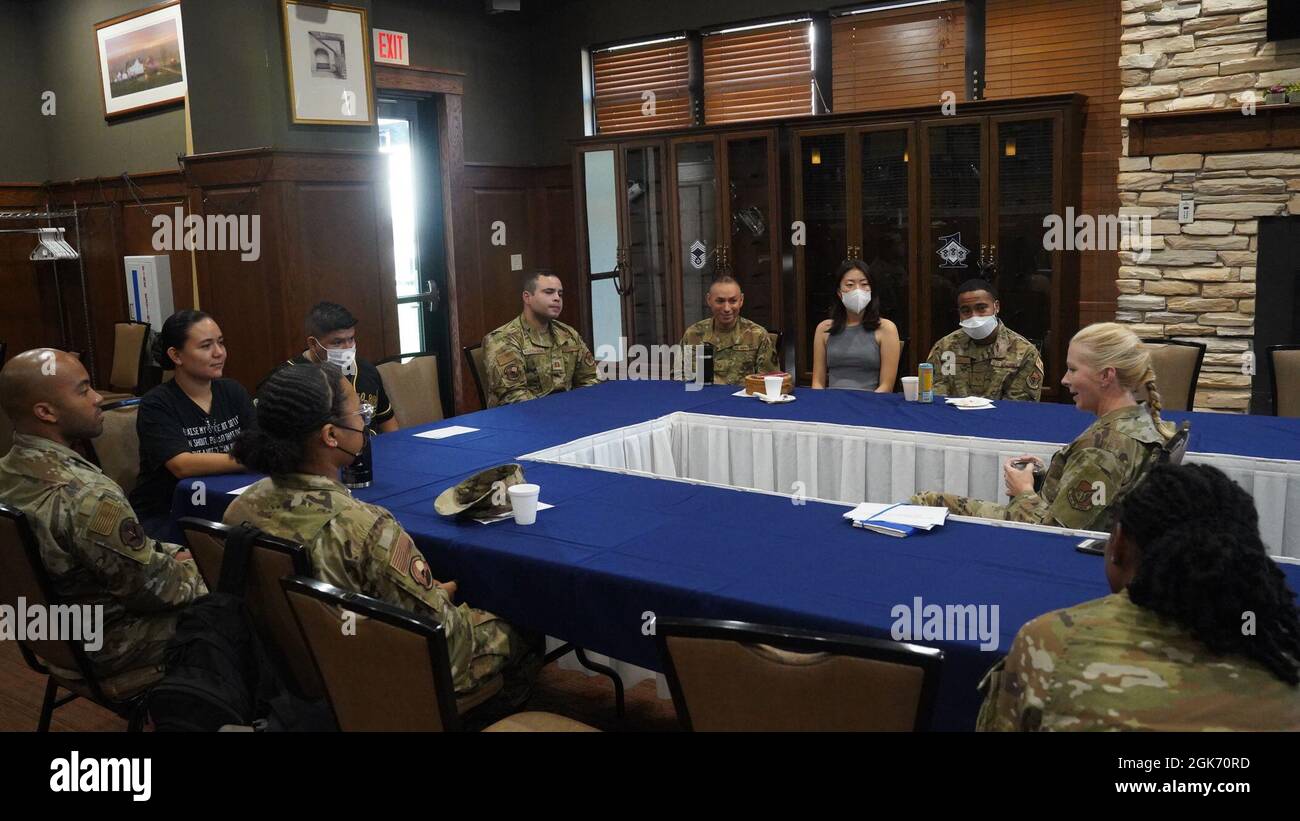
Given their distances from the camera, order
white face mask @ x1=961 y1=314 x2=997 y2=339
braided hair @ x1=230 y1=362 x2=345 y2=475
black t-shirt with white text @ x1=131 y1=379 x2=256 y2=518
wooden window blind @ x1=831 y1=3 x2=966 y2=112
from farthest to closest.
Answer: wooden window blind @ x1=831 y1=3 x2=966 y2=112 < white face mask @ x1=961 y1=314 x2=997 y2=339 < black t-shirt with white text @ x1=131 y1=379 x2=256 y2=518 < braided hair @ x1=230 y1=362 x2=345 y2=475

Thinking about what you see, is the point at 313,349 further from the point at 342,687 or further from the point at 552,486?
the point at 342,687

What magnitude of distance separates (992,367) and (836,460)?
1064 mm

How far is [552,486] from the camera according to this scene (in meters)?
3.13

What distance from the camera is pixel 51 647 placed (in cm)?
253

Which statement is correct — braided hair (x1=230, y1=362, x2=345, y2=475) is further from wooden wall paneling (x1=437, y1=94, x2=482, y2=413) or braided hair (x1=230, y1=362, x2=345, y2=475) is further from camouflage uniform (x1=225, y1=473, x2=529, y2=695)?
wooden wall paneling (x1=437, y1=94, x2=482, y2=413)

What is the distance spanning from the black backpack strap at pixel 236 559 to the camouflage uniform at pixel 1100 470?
187 centimetres

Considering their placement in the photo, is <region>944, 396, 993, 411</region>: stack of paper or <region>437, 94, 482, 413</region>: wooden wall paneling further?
<region>437, 94, 482, 413</region>: wooden wall paneling

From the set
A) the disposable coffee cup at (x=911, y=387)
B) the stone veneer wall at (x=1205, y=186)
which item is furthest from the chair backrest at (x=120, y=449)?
the stone veneer wall at (x=1205, y=186)

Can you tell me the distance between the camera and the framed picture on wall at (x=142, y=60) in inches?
242

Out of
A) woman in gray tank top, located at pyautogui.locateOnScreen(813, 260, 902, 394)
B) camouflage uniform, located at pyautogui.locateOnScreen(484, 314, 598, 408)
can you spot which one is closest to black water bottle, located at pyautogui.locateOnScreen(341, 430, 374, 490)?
camouflage uniform, located at pyautogui.locateOnScreen(484, 314, 598, 408)

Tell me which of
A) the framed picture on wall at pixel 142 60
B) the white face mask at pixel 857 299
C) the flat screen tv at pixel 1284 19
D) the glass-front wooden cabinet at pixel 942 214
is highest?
the framed picture on wall at pixel 142 60

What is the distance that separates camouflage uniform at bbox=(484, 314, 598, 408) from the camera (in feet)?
16.2

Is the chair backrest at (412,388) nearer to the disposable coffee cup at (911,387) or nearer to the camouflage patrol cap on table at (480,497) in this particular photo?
the camouflage patrol cap on table at (480,497)

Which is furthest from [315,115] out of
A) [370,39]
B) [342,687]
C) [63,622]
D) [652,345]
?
[342,687]
